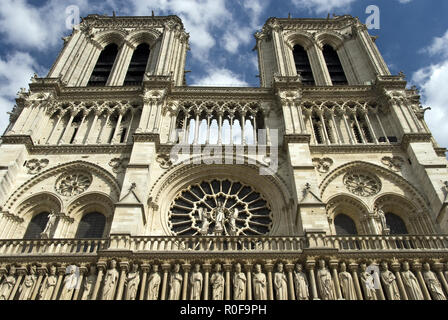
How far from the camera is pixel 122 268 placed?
11.9 metres

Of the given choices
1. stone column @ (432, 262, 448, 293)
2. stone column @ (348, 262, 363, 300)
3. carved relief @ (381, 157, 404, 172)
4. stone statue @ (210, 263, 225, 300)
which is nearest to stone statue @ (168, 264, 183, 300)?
stone statue @ (210, 263, 225, 300)

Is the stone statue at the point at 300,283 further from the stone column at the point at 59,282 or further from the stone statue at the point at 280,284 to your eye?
the stone column at the point at 59,282

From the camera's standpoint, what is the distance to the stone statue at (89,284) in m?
11.5

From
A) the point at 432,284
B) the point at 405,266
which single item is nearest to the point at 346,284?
the point at 405,266

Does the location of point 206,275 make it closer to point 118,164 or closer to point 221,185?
point 221,185

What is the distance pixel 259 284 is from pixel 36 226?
343 inches

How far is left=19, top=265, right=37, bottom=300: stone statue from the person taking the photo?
37.8 ft

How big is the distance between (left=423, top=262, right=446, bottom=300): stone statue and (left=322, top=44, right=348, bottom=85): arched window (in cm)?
1319

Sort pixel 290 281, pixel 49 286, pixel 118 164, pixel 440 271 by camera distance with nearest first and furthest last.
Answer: pixel 290 281 → pixel 49 286 → pixel 440 271 → pixel 118 164

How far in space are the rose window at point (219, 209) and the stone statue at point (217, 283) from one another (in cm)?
244

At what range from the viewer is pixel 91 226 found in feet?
49.4

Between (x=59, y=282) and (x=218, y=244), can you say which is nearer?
(x=59, y=282)

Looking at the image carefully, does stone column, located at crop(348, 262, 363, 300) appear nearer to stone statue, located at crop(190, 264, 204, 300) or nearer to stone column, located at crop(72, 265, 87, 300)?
stone statue, located at crop(190, 264, 204, 300)
